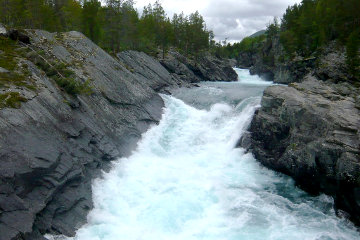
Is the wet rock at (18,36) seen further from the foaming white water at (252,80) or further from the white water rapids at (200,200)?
the foaming white water at (252,80)

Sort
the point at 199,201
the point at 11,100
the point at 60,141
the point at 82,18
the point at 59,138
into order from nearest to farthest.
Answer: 1. the point at 11,100
2. the point at 60,141
3. the point at 59,138
4. the point at 199,201
5. the point at 82,18

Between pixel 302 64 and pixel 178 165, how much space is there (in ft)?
142

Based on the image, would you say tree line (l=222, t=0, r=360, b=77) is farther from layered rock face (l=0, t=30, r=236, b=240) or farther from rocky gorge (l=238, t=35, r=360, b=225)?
layered rock face (l=0, t=30, r=236, b=240)

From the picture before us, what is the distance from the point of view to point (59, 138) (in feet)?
45.7

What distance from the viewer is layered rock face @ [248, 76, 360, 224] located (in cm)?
1374

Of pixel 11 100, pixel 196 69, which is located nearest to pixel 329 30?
pixel 196 69

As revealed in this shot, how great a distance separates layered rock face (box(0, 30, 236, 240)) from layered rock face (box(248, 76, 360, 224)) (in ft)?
34.3

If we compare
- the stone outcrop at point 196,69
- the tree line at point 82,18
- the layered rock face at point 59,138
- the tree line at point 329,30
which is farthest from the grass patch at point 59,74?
the stone outcrop at point 196,69

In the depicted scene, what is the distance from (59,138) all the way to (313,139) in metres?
14.3

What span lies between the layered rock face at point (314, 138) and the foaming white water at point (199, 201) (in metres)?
0.93

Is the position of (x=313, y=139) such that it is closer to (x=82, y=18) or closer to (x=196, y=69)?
(x=82, y=18)

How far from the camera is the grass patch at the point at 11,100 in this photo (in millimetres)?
12016

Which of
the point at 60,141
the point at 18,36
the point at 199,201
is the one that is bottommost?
the point at 199,201

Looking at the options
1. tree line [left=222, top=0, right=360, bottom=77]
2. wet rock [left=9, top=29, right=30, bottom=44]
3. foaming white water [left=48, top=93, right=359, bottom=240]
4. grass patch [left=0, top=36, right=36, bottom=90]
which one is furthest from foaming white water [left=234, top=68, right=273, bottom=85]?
grass patch [left=0, top=36, right=36, bottom=90]
